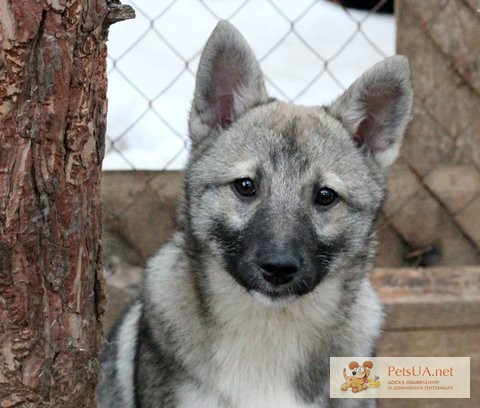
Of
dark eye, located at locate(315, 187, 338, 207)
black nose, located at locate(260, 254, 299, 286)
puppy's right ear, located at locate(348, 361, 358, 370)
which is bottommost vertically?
puppy's right ear, located at locate(348, 361, 358, 370)

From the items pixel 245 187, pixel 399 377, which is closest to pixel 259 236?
pixel 245 187

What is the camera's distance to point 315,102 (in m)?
5.24

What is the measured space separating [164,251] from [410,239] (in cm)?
175

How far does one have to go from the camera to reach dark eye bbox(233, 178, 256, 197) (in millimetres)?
3229

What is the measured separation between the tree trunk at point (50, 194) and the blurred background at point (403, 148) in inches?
70.0

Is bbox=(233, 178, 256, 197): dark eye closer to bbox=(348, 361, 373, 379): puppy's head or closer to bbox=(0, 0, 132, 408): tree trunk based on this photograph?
bbox=(0, 0, 132, 408): tree trunk

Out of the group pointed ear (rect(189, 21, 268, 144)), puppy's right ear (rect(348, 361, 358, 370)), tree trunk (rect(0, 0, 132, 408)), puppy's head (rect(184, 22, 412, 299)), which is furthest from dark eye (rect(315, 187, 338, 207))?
tree trunk (rect(0, 0, 132, 408))

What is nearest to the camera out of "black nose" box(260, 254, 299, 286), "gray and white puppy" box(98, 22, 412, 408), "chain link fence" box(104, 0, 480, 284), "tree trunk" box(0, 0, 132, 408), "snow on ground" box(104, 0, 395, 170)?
"tree trunk" box(0, 0, 132, 408)

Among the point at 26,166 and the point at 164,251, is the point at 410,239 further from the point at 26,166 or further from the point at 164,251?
the point at 26,166

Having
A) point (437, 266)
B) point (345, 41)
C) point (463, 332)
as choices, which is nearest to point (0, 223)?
point (463, 332)

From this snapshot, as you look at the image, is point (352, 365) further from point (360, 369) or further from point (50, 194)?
point (50, 194)

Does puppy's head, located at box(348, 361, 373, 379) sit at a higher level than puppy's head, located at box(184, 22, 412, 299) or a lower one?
lower

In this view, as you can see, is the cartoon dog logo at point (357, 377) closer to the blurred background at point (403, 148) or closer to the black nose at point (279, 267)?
the black nose at point (279, 267)

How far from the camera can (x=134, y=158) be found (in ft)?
16.9
